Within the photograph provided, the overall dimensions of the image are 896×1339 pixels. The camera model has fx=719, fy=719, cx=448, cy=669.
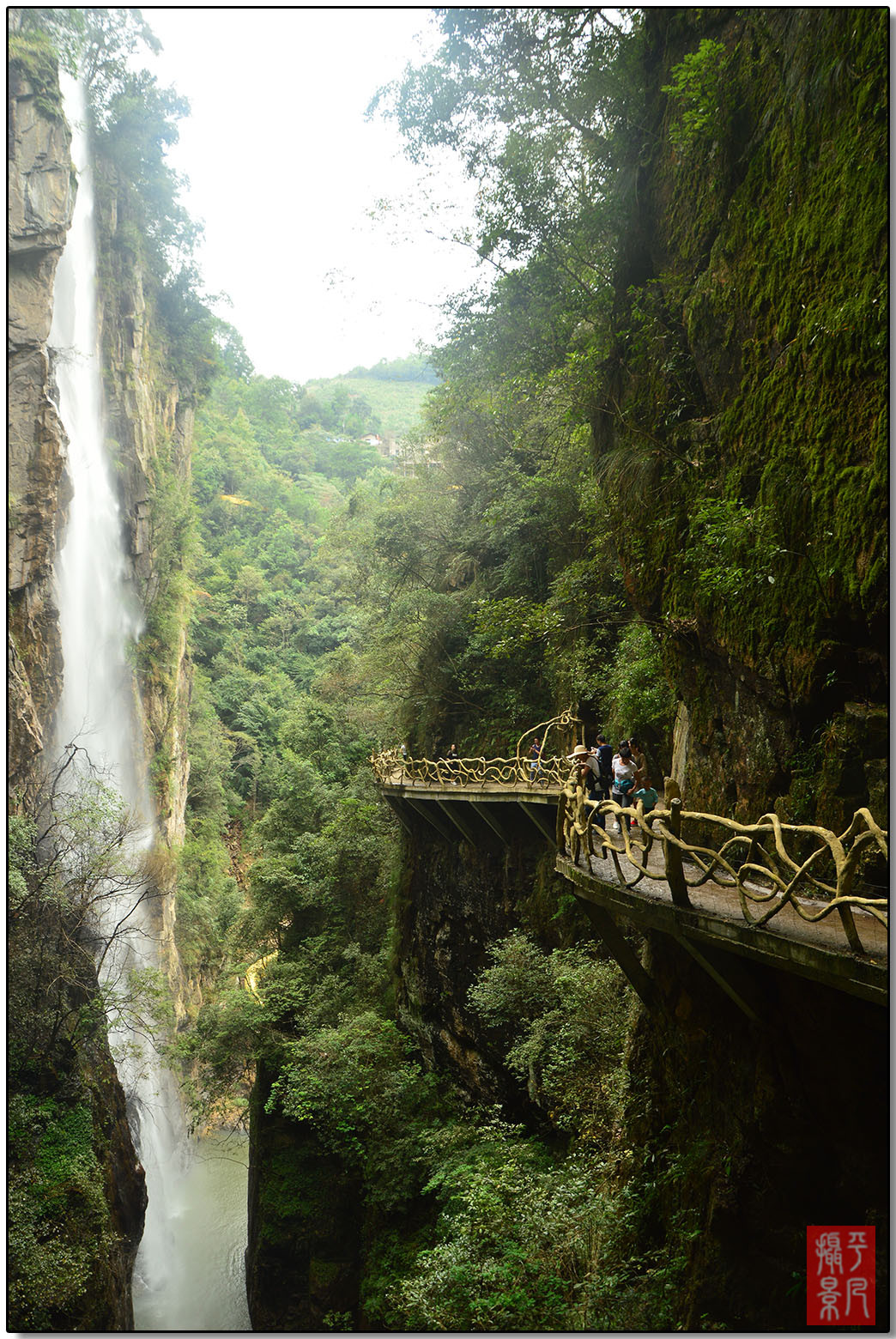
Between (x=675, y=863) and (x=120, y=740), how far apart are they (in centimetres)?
2023

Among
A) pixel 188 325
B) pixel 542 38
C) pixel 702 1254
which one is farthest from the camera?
pixel 188 325

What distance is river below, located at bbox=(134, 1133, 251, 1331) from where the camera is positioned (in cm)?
1634

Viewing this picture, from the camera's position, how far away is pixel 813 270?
206 inches

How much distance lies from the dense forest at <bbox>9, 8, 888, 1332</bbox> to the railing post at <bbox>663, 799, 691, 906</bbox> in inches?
49.0

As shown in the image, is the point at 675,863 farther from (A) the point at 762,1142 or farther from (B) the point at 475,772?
(B) the point at 475,772

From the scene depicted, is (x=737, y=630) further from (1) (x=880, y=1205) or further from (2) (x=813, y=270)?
(1) (x=880, y=1205)

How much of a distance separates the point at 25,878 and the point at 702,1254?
11.5m

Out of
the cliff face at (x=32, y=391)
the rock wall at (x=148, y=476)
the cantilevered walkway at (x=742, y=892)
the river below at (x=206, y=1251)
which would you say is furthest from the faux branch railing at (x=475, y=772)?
the river below at (x=206, y=1251)

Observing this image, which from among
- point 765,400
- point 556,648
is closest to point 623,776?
point 765,400

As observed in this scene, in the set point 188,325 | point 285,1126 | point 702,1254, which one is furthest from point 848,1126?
point 188,325

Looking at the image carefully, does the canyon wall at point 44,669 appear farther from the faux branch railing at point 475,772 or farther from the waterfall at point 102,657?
the faux branch railing at point 475,772

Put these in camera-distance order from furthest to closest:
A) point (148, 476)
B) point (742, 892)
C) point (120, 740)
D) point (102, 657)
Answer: point (148, 476) → point (120, 740) → point (102, 657) → point (742, 892)

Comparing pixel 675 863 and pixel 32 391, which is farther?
pixel 32 391

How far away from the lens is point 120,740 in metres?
21.2
